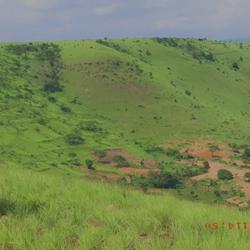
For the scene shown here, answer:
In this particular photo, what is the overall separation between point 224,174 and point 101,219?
3335 inches

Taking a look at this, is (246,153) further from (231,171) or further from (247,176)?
(247,176)

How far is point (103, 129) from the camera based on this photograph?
125812 millimetres

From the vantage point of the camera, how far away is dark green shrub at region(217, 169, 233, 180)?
301 feet

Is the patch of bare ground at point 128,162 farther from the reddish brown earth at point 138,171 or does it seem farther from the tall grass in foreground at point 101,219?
the tall grass in foreground at point 101,219

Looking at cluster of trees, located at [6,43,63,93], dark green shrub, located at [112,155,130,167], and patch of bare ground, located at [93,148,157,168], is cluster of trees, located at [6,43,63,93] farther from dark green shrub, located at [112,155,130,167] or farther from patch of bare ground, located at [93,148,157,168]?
dark green shrub, located at [112,155,130,167]

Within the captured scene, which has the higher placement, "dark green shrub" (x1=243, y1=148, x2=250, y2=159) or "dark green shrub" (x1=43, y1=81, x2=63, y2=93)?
"dark green shrub" (x1=43, y1=81, x2=63, y2=93)

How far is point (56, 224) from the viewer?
9.84 meters

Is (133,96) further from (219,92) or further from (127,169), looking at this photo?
(127,169)

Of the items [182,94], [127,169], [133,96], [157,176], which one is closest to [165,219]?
[157,176]

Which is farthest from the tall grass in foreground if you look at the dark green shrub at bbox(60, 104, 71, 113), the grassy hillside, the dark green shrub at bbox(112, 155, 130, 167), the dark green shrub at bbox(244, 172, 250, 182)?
the dark green shrub at bbox(60, 104, 71, 113)

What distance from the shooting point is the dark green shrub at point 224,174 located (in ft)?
301

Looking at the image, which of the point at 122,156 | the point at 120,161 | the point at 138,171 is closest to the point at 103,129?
the point at 122,156

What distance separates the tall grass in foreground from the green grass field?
23mm

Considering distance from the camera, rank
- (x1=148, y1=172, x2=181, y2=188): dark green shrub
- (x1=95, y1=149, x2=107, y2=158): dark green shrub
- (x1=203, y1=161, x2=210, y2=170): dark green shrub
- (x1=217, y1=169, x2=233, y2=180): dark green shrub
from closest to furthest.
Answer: (x1=148, y1=172, x2=181, y2=188): dark green shrub < (x1=217, y1=169, x2=233, y2=180): dark green shrub < (x1=203, y1=161, x2=210, y2=170): dark green shrub < (x1=95, y1=149, x2=107, y2=158): dark green shrub
